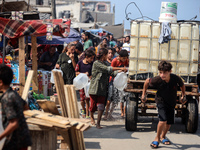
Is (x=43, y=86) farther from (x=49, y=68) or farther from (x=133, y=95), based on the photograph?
(x=133, y=95)

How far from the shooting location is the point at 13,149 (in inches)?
159

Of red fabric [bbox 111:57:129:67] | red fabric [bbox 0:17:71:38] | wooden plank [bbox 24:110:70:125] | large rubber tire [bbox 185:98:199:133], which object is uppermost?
red fabric [bbox 0:17:71:38]

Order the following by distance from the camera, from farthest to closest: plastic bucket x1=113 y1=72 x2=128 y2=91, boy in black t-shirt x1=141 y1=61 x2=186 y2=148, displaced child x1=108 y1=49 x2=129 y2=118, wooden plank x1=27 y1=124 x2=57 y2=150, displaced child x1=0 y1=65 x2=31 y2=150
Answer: displaced child x1=108 y1=49 x2=129 y2=118, plastic bucket x1=113 y1=72 x2=128 y2=91, boy in black t-shirt x1=141 y1=61 x2=186 y2=148, wooden plank x1=27 y1=124 x2=57 y2=150, displaced child x1=0 y1=65 x2=31 y2=150

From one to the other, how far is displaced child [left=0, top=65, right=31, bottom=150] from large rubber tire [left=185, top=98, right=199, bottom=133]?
5.24 meters

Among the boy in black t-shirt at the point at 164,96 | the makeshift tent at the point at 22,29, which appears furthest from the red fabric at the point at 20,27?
the boy in black t-shirt at the point at 164,96

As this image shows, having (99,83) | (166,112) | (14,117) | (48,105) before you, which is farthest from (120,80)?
(14,117)

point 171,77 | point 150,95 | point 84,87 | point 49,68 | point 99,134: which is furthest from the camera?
point 49,68

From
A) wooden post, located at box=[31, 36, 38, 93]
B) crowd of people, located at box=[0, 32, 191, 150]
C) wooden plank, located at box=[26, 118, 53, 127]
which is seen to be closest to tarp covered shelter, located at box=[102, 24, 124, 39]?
crowd of people, located at box=[0, 32, 191, 150]

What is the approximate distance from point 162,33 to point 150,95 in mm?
1625

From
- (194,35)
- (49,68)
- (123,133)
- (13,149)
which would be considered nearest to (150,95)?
(123,133)

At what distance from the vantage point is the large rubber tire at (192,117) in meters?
8.48

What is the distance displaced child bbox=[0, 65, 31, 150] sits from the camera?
391 centimetres

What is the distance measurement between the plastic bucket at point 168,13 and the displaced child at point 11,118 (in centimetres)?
567

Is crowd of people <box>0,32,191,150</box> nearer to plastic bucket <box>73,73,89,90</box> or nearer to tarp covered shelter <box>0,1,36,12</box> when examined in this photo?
plastic bucket <box>73,73,89,90</box>
